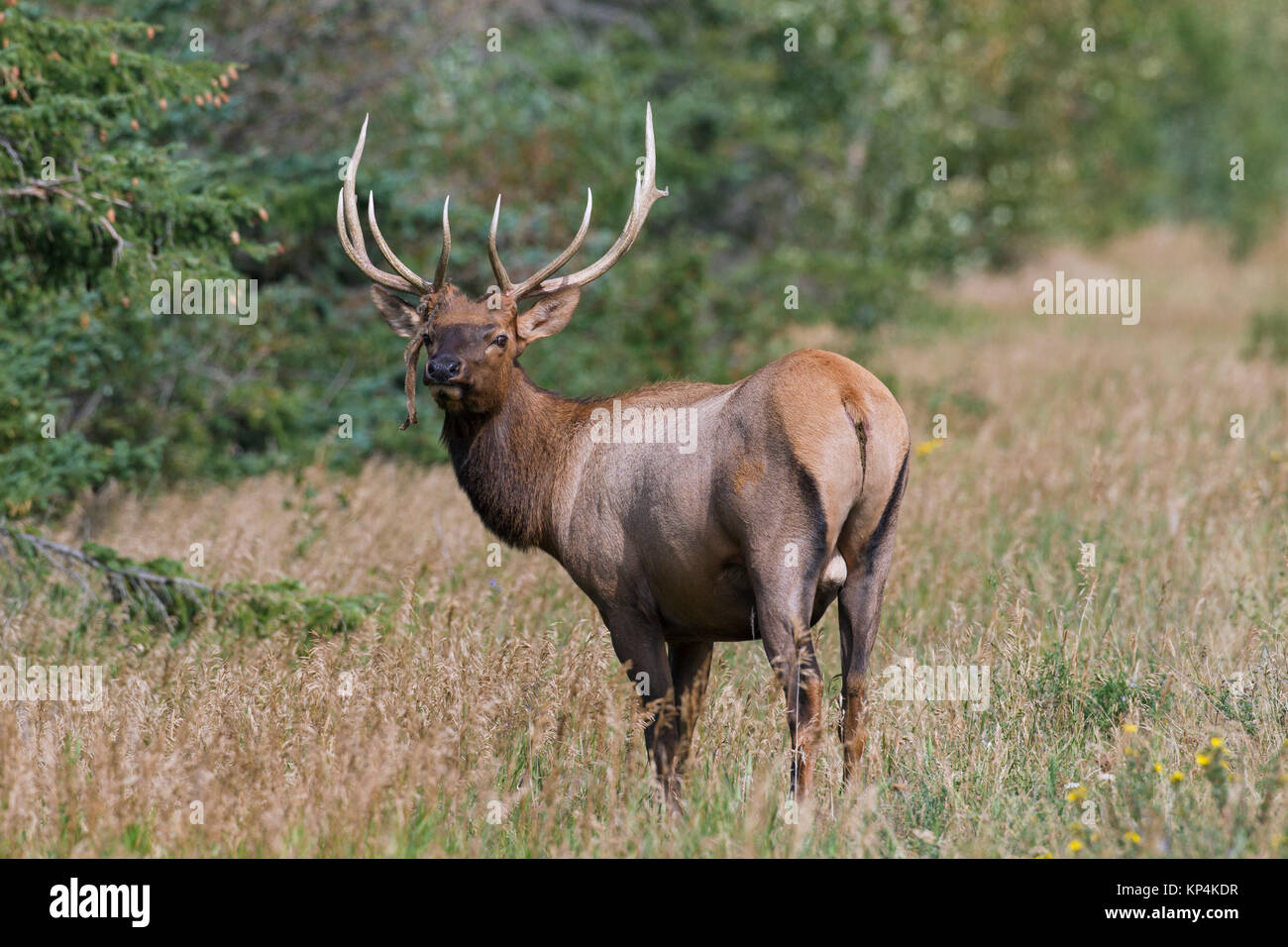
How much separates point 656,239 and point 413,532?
8.72 metres

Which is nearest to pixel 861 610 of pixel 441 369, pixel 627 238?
pixel 441 369

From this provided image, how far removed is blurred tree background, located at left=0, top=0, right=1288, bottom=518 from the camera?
7.70m

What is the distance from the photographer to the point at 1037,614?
294 inches

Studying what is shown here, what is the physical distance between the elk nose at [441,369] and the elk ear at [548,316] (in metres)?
0.58

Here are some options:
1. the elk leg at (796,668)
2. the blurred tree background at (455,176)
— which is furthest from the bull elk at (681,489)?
the blurred tree background at (455,176)

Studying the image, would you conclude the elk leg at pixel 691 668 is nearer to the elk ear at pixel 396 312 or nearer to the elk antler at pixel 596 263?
the elk antler at pixel 596 263

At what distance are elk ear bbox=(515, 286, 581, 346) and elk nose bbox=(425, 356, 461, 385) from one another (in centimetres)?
58

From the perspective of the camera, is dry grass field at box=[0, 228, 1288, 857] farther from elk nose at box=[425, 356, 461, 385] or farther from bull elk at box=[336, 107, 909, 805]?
elk nose at box=[425, 356, 461, 385]

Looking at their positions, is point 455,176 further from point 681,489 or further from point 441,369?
point 681,489

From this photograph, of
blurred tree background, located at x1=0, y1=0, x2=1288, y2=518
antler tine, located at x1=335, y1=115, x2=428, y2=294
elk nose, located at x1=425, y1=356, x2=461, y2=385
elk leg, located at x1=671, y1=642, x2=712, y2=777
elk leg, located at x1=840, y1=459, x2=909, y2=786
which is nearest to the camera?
elk leg, located at x1=840, y1=459, x2=909, y2=786

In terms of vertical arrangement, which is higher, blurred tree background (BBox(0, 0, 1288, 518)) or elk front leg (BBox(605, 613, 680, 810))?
blurred tree background (BBox(0, 0, 1288, 518))

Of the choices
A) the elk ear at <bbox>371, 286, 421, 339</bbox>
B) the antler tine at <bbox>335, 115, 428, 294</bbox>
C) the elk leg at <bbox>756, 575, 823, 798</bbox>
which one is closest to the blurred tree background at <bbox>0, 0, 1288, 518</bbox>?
the antler tine at <bbox>335, 115, 428, 294</bbox>

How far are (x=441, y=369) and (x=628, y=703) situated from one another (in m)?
1.62
